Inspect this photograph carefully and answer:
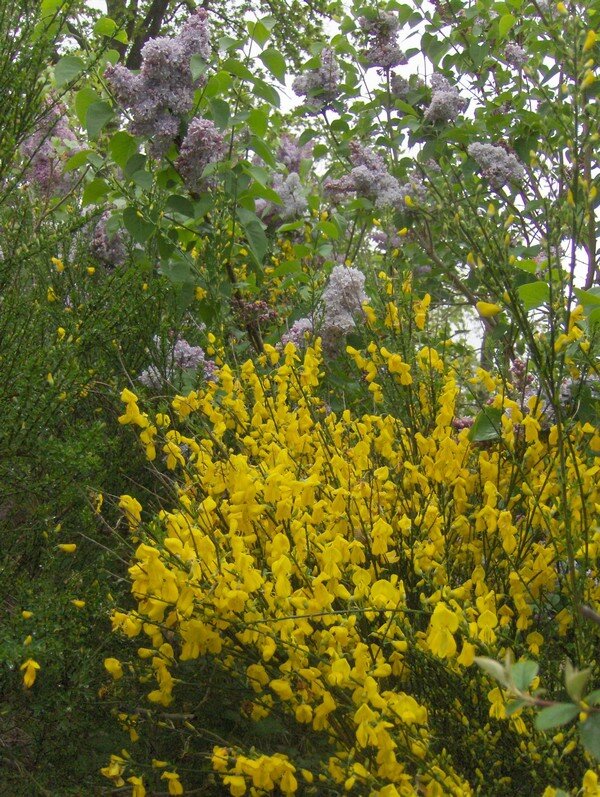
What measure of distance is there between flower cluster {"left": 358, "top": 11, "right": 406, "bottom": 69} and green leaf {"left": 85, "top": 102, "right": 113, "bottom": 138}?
1.30 meters

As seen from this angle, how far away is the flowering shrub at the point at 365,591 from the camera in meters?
1.49

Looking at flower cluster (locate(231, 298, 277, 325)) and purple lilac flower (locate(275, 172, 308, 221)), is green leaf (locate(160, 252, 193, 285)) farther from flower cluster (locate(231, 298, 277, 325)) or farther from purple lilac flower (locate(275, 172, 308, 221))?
purple lilac flower (locate(275, 172, 308, 221))

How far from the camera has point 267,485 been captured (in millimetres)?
1736

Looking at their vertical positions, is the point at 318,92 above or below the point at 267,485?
above

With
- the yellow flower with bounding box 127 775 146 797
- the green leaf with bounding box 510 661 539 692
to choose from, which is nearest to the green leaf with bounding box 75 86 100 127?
the yellow flower with bounding box 127 775 146 797

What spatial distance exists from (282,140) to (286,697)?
421 centimetres

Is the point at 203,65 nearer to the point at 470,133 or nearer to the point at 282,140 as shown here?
the point at 470,133

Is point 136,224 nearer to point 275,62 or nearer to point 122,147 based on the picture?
point 122,147

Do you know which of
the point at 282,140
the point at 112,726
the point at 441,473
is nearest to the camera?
the point at 441,473

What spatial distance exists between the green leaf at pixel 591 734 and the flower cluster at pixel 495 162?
270 cm

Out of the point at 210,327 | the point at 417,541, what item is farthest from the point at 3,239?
the point at 417,541

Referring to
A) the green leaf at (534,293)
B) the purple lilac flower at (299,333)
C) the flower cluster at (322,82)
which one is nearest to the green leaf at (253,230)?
the purple lilac flower at (299,333)

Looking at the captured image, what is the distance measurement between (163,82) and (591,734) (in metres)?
2.63

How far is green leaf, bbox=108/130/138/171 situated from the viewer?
3053 millimetres
